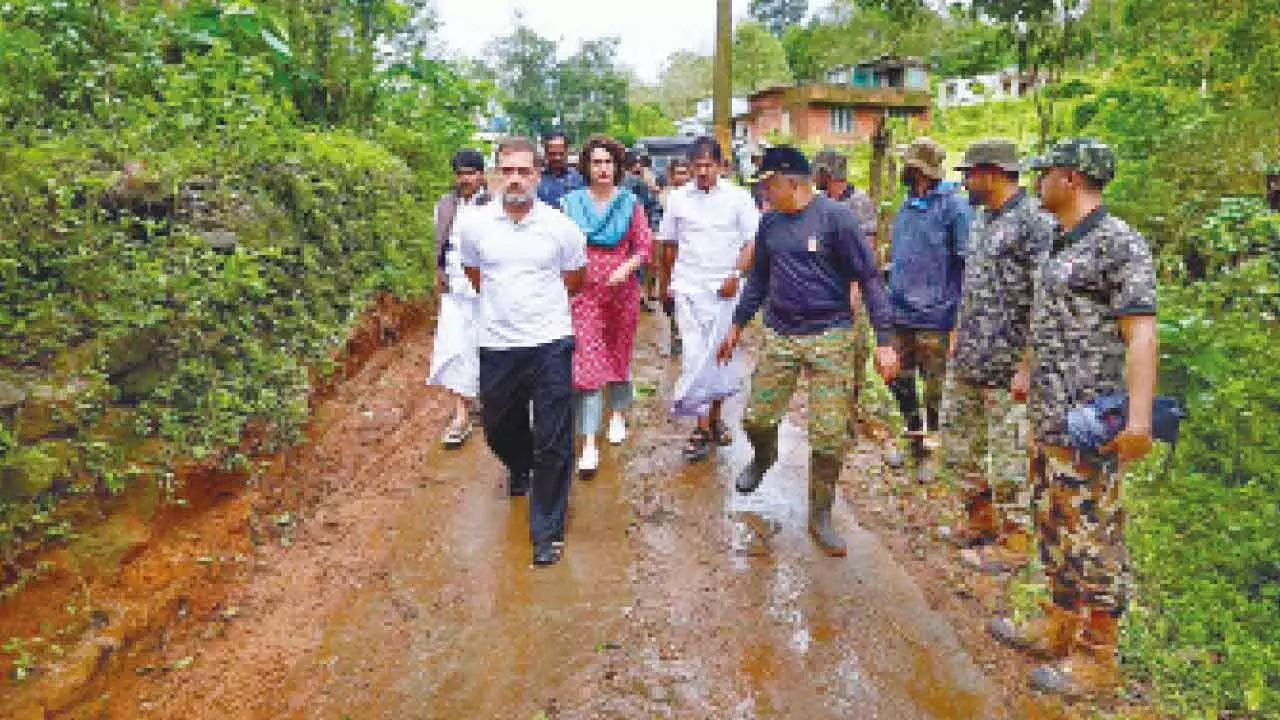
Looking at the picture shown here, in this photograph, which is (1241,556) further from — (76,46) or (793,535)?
(76,46)

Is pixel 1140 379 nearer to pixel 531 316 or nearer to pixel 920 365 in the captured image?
pixel 920 365

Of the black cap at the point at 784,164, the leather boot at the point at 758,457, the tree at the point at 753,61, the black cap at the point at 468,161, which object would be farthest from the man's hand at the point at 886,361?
the tree at the point at 753,61

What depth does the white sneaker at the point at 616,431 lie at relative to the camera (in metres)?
5.78

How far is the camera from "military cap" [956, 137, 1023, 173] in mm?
3938

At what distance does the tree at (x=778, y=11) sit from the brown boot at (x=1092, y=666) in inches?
3963

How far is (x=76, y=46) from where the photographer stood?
5668 mm

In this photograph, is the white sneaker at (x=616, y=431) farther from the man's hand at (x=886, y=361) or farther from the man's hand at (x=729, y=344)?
the man's hand at (x=886, y=361)

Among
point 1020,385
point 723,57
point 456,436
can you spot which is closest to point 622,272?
point 456,436

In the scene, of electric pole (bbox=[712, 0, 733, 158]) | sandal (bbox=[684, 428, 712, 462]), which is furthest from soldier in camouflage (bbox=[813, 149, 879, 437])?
electric pole (bbox=[712, 0, 733, 158])

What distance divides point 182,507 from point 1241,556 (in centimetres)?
487

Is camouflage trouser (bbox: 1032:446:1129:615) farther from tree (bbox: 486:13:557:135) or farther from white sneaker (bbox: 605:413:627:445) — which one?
tree (bbox: 486:13:557:135)

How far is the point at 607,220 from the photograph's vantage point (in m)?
5.15

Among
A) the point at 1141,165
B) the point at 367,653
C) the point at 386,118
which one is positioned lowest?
the point at 367,653

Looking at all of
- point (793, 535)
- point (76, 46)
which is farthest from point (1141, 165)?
point (76, 46)
